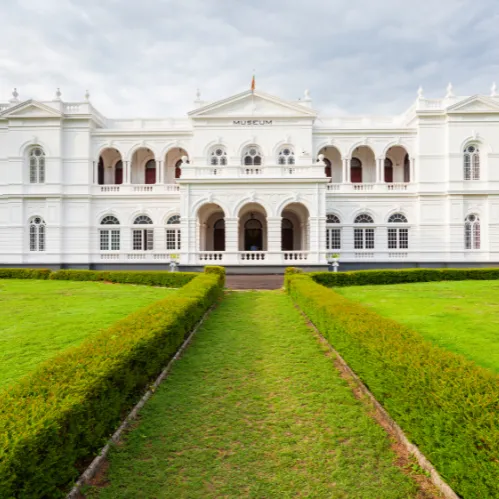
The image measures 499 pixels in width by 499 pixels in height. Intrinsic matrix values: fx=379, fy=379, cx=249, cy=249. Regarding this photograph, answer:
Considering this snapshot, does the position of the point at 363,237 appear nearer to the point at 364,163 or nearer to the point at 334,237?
the point at 334,237

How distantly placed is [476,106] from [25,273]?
31488mm

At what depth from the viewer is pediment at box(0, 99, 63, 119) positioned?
27.2 metres

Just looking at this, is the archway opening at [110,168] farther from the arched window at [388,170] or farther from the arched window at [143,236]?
the arched window at [388,170]

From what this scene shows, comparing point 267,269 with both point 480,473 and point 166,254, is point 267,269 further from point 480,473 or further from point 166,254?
point 480,473

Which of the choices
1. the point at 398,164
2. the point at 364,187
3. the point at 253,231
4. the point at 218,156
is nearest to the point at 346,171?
the point at 364,187

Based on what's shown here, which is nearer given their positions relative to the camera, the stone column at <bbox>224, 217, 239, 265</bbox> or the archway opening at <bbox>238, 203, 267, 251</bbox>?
the stone column at <bbox>224, 217, 239, 265</bbox>

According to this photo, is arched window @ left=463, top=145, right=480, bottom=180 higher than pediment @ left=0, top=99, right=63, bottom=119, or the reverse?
pediment @ left=0, top=99, right=63, bottom=119

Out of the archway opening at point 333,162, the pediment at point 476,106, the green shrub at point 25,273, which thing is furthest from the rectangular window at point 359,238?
the green shrub at point 25,273

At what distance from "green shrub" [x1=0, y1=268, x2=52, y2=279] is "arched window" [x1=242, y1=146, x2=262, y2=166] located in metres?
15.2

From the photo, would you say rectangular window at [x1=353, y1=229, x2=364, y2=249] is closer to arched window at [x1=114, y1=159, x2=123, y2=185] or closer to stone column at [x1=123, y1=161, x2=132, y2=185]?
stone column at [x1=123, y1=161, x2=132, y2=185]

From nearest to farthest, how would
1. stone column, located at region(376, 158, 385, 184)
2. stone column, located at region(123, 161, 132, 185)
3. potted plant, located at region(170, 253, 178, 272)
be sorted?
potted plant, located at region(170, 253, 178, 272), stone column, located at region(376, 158, 385, 184), stone column, located at region(123, 161, 132, 185)

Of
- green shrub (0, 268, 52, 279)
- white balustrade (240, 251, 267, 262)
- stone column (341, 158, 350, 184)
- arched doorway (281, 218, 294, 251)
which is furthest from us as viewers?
arched doorway (281, 218, 294, 251)

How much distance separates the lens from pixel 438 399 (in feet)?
12.1

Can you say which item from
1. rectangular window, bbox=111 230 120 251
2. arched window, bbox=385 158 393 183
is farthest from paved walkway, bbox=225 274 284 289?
arched window, bbox=385 158 393 183
